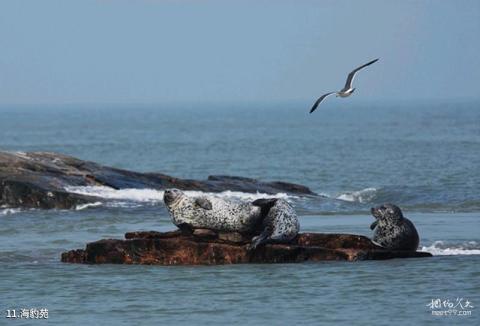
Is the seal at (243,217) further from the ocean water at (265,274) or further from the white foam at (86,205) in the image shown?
the white foam at (86,205)

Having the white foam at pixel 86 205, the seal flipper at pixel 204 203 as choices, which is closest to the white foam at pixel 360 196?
the white foam at pixel 86 205

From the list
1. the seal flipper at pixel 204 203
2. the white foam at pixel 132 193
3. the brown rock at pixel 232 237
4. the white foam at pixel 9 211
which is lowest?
the white foam at pixel 9 211

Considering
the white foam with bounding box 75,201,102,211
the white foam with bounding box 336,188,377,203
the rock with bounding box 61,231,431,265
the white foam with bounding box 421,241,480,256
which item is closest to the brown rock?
the rock with bounding box 61,231,431,265

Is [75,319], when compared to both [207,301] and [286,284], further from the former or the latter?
[286,284]

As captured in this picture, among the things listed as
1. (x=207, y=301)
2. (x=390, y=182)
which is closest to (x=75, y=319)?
(x=207, y=301)

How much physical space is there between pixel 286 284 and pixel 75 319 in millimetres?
3538

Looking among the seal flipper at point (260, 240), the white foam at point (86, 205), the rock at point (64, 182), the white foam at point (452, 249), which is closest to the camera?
the seal flipper at point (260, 240)

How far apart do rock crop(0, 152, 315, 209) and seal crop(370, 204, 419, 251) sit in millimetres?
11781

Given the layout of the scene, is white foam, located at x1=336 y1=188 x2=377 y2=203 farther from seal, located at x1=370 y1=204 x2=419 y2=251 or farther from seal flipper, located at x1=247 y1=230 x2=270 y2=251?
seal flipper, located at x1=247 y1=230 x2=270 y2=251

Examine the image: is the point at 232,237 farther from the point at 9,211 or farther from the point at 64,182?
the point at 64,182

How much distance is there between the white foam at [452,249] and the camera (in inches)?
866

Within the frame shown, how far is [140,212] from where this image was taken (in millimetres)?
30844

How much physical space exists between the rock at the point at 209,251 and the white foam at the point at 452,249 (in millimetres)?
883

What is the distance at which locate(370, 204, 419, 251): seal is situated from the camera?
21250mm
